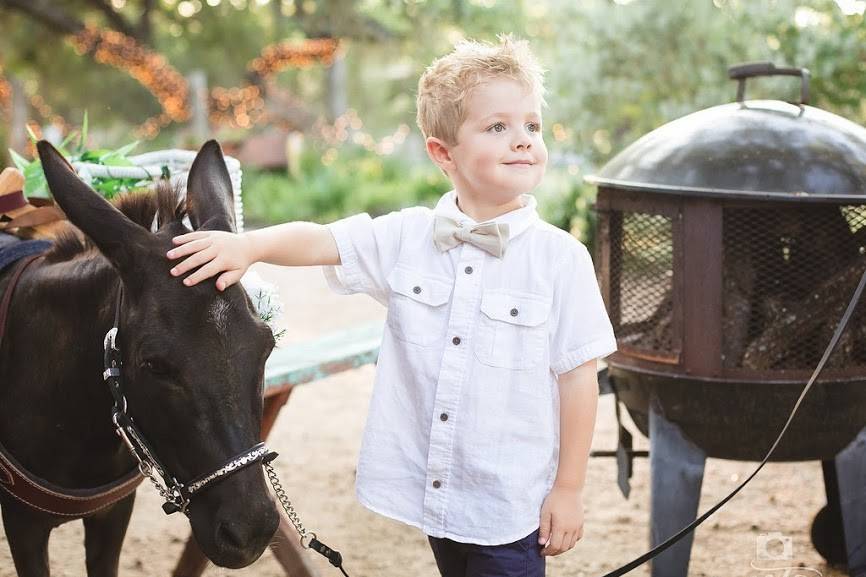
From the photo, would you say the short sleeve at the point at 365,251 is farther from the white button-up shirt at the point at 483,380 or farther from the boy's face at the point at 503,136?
the boy's face at the point at 503,136

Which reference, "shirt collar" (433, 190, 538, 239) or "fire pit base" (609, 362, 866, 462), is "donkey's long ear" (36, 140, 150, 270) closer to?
"shirt collar" (433, 190, 538, 239)

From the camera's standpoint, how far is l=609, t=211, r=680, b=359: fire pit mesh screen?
328 centimetres

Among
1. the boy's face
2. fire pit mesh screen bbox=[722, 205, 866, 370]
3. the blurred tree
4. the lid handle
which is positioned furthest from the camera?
the blurred tree

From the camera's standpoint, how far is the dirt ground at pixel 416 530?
3.71m

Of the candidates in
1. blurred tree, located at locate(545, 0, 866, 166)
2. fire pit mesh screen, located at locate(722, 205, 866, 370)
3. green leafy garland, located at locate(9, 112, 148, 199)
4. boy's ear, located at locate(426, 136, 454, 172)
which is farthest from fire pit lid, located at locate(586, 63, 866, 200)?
blurred tree, located at locate(545, 0, 866, 166)

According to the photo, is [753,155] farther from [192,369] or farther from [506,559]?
[192,369]

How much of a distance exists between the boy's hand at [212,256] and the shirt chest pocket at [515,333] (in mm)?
535

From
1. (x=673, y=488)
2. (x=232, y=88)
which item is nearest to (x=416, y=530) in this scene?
(x=673, y=488)

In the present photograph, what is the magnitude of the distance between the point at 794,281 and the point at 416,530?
1.94 m

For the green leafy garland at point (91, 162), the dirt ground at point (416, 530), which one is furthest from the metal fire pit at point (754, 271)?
the green leafy garland at point (91, 162)

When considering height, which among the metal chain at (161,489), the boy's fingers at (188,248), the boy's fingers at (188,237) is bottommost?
the metal chain at (161,489)

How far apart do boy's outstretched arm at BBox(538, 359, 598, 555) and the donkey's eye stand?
84 cm

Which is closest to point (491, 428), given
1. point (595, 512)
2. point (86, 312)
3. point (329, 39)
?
point (86, 312)

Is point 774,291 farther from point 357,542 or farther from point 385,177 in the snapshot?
point 385,177
